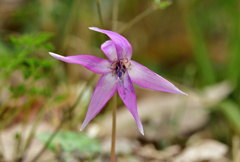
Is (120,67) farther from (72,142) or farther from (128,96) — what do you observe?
(72,142)

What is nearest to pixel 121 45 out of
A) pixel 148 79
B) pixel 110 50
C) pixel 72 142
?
pixel 110 50

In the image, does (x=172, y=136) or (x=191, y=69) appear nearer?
(x=172, y=136)

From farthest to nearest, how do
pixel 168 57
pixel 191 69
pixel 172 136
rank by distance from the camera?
pixel 168 57
pixel 191 69
pixel 172 136

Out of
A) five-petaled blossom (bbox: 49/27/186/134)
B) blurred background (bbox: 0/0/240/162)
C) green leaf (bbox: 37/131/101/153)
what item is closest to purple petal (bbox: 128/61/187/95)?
five-petaled blossom (bbox: 49/27/186/134)

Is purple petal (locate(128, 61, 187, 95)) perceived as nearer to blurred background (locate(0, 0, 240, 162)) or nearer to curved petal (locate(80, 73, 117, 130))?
curved petal (locate(80, 73, 117, 130))

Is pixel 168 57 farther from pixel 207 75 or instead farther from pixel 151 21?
pixel 207 75

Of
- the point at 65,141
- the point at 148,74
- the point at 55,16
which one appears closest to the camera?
the point at 148,74

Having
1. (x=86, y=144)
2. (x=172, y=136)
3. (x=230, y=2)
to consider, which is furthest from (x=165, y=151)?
(x=230, y=2)

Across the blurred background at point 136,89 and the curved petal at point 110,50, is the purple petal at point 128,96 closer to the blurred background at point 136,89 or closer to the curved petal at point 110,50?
the curved petal at point 110,50
